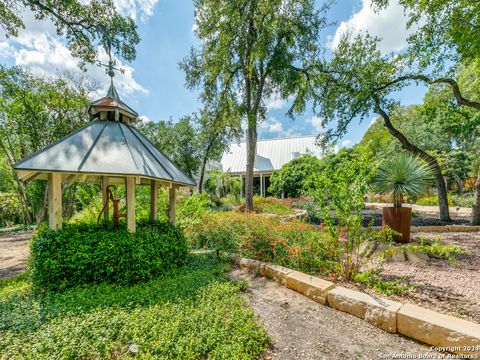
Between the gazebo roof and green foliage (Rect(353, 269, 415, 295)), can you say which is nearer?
green foliage (Rect(353, 269, 415, 295))

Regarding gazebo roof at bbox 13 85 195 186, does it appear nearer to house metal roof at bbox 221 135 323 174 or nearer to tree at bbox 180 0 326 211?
tree at bbox 180 0 326 211

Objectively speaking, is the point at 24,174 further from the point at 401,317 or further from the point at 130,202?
the point at 401,317

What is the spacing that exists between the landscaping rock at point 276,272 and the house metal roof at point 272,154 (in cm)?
1644

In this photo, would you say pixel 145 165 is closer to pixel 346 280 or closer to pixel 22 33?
pixel 346 280

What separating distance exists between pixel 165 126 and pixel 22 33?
10.4 metres

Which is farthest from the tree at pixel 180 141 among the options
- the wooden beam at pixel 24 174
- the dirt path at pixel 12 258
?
the wooden beam at pixel 24 174

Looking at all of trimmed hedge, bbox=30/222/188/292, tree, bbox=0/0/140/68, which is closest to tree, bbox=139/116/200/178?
tree, bbox=0/0/140/68

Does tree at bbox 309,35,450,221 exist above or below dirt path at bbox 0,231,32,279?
above

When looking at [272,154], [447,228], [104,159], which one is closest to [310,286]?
[104,159]

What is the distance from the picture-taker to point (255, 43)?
883cm

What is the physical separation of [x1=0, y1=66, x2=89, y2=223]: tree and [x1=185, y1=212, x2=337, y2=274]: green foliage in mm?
6340

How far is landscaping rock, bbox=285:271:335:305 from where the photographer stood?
294 centimetres

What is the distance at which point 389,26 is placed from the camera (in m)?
8.05

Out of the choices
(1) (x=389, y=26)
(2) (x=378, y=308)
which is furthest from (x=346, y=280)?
(1) (x=389, y=26)
